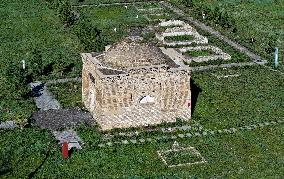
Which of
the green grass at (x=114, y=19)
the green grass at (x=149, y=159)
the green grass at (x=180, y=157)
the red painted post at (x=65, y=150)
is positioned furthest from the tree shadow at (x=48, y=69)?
the green grass at (x=180, y=157)

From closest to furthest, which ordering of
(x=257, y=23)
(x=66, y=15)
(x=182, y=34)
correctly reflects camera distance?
1. (x=182, y=34)
2. (x=66, y=15)
3. (x=257, y=23)

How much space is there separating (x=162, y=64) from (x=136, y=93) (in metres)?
2.38

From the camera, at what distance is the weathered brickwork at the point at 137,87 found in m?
37.2

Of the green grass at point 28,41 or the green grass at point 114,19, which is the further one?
the green grass at point 114,19

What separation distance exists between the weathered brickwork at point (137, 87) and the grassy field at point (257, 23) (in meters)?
14.2

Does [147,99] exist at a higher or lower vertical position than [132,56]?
lower

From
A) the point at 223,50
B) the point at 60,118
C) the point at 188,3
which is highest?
the point at 188,3

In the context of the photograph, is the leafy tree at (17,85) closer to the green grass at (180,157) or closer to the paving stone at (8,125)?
the paving stone at (8,125)

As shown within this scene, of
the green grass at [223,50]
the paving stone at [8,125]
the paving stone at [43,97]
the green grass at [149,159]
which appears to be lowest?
the green grass at [149,159]

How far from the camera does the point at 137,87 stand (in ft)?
123

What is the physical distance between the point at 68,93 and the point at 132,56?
7.85 m

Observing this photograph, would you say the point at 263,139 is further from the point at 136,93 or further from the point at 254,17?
the point at 254,17

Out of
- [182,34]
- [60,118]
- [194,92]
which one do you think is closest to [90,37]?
[182,34]

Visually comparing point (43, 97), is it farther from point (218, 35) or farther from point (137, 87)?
point (218, 35)
